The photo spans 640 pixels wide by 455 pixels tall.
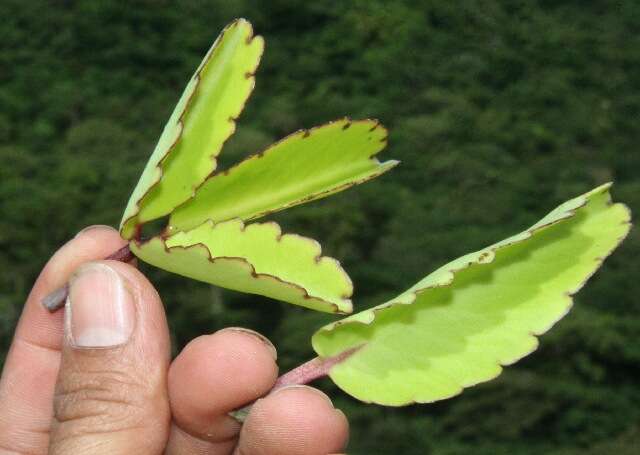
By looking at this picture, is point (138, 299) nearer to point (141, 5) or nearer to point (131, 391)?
point (131, 391)

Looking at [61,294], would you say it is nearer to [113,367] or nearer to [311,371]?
[113,367]

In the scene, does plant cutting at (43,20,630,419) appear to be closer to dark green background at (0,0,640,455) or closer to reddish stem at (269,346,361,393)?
reddish stem at (269,346,361,393)

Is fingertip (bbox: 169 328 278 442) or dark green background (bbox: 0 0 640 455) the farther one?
dark green background (bbox: 0 0 640 455)

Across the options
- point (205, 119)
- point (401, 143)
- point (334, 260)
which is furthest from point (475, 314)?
point (401, 143)

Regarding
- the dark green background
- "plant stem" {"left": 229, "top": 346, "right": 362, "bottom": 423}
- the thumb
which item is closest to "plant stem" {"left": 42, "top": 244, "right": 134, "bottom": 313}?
the thumb

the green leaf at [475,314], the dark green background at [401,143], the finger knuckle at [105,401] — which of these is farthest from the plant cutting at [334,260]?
the dark green background at [401,143]

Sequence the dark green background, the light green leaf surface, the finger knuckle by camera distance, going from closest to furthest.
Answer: the light green leaf surface → the finger knuckle → the dark green background

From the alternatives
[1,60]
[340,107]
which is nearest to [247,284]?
[340,107]
